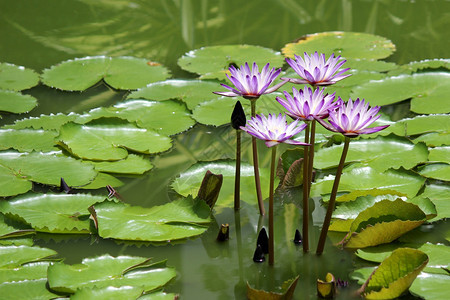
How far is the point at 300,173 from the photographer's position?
7.14 ft

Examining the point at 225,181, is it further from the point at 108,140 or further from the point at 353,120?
the point at 353,120

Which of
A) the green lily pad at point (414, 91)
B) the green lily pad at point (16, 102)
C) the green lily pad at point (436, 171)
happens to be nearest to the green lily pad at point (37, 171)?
the green lily pad at point (16, 102)

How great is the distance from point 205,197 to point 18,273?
63 centimetres

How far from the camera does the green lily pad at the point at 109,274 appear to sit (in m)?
1.63

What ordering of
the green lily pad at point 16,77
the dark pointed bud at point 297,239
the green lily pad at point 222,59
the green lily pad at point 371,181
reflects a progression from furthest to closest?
the green lily pad at point 222,59 < the green lily pad at point 16,77 < the green lily pad at point 371,181 < the dark pointed bud at point 297,239

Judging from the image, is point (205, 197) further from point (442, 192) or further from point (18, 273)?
point (442, 192)

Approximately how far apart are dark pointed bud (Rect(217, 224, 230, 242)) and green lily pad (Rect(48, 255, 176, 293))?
0.73 feet

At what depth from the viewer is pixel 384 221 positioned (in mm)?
1791

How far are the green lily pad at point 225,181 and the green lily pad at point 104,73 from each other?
0.94 metres

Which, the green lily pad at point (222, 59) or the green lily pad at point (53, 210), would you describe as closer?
the green lily pad at point (53, 210)

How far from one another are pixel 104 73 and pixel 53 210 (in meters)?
1.30

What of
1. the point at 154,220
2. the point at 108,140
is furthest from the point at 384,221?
the point at 108,140

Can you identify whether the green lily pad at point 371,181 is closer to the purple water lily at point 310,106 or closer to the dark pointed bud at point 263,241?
the dark pointed bud at point 263,241

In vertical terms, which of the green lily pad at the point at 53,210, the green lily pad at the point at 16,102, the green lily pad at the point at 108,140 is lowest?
the green lily pad at the point at 53,210
